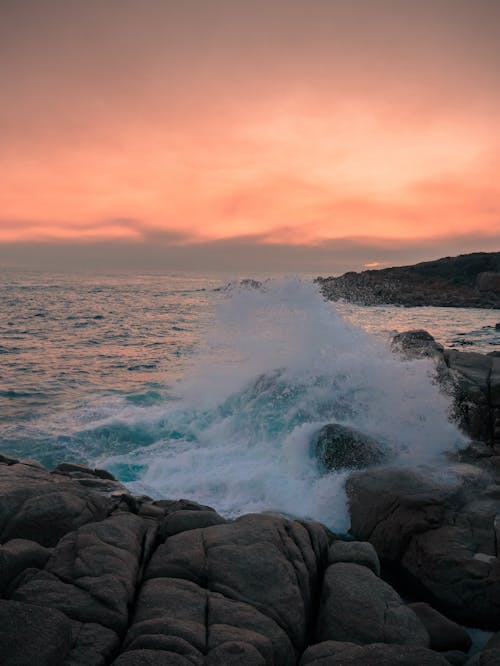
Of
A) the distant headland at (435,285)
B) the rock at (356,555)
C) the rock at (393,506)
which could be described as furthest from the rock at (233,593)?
the distant headland at (435,285)

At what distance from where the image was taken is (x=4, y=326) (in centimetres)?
3175

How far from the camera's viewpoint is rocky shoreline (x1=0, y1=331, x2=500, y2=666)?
3811 millimetres

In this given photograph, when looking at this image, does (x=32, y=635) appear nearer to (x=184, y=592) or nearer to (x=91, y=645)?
(x=91, y=645)

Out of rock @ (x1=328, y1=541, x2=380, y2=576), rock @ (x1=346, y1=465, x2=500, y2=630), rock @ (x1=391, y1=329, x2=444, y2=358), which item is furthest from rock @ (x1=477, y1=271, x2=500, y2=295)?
rock @ (x1=328, y1=541, x2=380, y2=576)

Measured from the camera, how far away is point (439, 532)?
6797 mm

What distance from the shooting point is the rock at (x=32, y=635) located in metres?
3.38

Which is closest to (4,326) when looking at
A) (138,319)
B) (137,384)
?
(138,319)

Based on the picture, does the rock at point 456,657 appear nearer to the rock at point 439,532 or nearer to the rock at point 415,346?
the rock at point 439,532

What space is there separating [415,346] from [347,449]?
277 inches

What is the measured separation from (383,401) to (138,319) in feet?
104

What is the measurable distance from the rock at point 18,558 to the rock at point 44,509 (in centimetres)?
49

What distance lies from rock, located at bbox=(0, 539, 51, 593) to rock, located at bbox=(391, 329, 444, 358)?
11.0 m

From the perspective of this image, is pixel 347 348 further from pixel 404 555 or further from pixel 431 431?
pixel 404 555

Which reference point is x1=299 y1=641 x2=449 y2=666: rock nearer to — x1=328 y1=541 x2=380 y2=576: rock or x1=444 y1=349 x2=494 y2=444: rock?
x1=328 y1=541 x2=380 y2=576: rock
